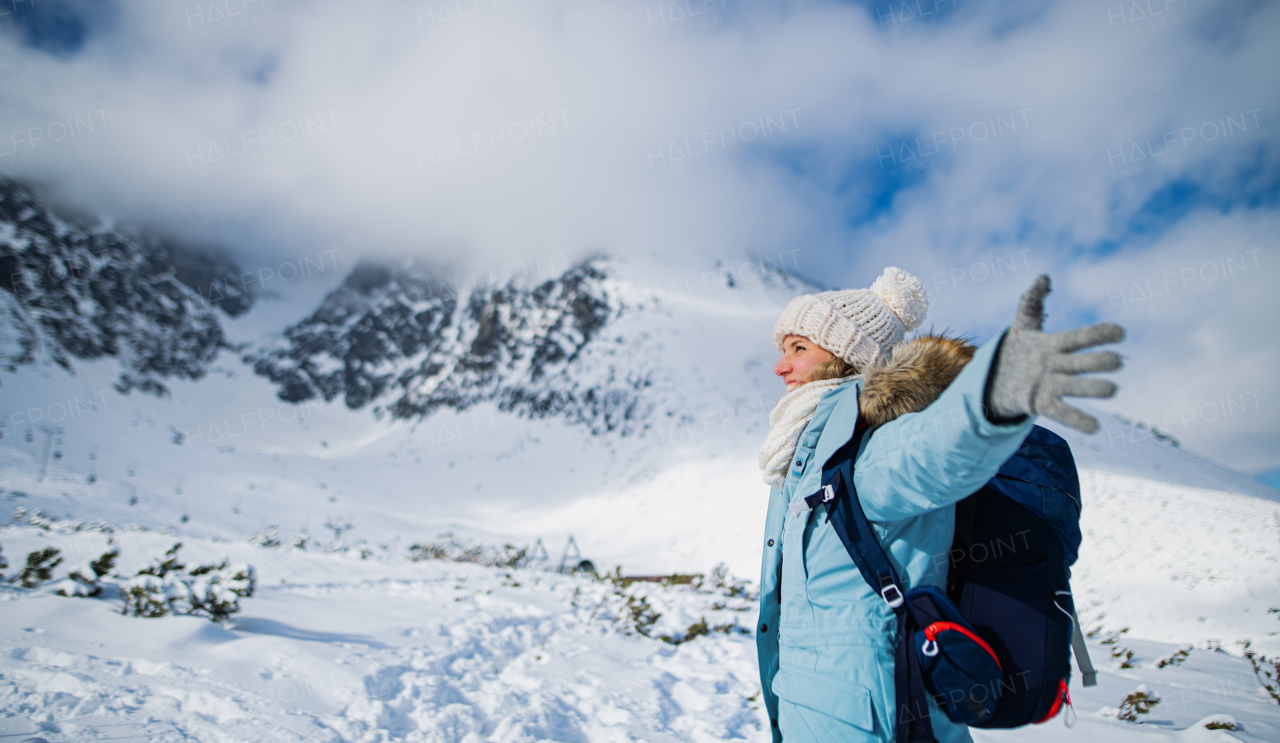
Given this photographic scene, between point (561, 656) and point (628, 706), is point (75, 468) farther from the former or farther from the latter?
point (628, 706)

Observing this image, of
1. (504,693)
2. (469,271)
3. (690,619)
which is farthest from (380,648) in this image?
(469,271)

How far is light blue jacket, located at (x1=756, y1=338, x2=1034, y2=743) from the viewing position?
102 cm

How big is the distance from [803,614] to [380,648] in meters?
3.77

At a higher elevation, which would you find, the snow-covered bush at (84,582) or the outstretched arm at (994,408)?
the outstretched arm at (994,408)

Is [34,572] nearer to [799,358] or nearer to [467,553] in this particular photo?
[799,358]

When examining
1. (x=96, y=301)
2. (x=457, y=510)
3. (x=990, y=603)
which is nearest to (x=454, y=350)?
(x=96, y=301)

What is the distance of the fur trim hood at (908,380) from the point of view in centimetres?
135

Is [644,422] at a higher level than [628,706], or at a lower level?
higher

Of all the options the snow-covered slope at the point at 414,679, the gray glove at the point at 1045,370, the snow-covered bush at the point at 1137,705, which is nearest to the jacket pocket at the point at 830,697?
the gray glove at the point at 1045,370

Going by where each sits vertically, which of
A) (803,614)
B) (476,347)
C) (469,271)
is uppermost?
(469,271)

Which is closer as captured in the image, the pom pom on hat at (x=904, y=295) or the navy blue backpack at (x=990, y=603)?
the navy blue backpack at (x=990, y=603)

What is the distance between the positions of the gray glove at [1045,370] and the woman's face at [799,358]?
928 mm

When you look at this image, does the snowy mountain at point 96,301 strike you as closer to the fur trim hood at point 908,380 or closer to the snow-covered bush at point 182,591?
the snow-covered bush at point 182,591

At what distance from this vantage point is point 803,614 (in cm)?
147
